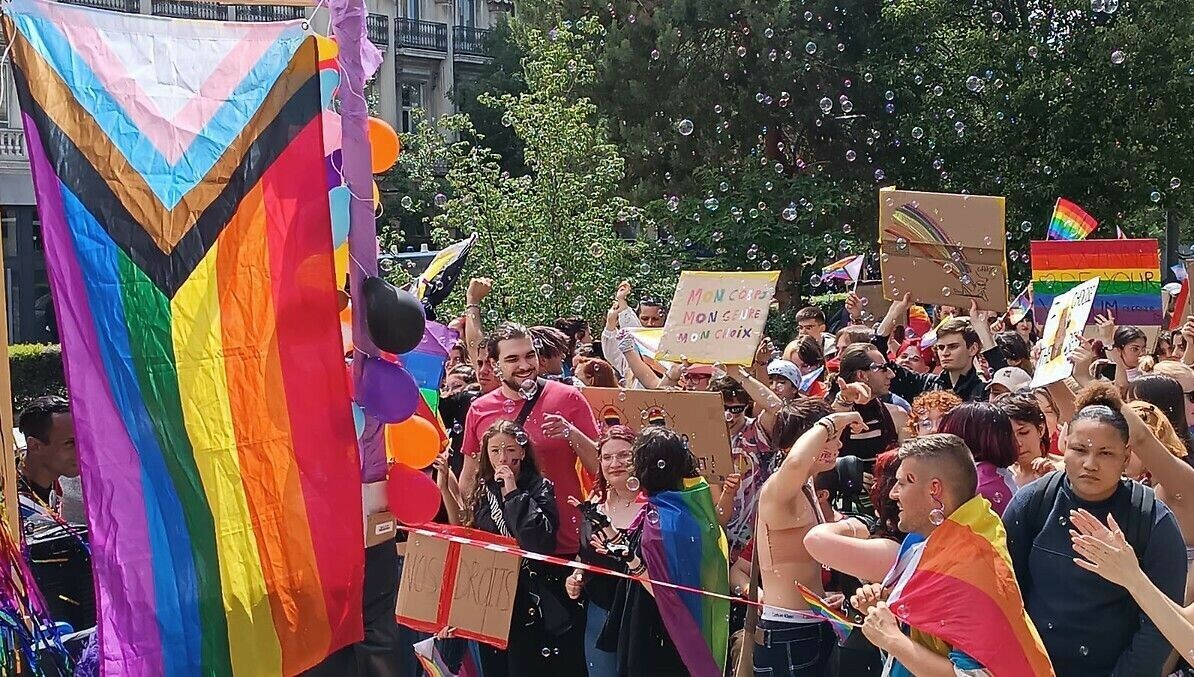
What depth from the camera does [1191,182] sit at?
19484mm

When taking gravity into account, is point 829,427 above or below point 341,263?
below

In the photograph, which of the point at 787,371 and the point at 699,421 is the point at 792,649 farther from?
the point at 787,371

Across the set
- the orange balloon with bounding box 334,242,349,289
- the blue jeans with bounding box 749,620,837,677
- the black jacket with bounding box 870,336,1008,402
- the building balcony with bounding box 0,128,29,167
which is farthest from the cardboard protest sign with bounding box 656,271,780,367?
the building balcony with bounding box 0,128,29,167

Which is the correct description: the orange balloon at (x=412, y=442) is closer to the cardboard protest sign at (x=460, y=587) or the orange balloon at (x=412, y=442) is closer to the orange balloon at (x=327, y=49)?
the cardboard protest sign at (x=460, y=587)

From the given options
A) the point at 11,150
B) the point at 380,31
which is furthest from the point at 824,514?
the point at 380,31

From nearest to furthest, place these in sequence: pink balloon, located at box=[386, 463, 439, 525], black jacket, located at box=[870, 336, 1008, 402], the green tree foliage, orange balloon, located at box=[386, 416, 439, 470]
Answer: pink balloon, located at box=[386, 463, 439, 525] → orange balloon, located at box=[386, 416, 439, 470] → black jacket, located at box=[870, 336, 1008, 402] → the green tree foliage

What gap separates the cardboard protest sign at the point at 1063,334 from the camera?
19.0 ft

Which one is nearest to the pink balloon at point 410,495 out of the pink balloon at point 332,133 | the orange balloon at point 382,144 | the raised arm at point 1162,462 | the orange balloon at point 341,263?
the orange balloon at point 341,263

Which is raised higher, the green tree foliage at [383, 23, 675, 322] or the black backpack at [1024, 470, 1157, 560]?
the green tree foliage at [383, 23, 675, 322]

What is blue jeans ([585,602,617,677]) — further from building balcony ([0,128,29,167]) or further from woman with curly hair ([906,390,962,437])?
building balcony ([0,128,29,167])

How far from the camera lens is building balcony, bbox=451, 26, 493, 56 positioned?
136ft

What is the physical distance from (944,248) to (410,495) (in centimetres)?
550

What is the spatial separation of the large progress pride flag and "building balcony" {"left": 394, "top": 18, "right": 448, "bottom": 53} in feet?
123

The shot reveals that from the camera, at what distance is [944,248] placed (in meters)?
8.93
